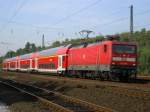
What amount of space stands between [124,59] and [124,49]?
0.75 meters

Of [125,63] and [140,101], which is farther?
[125,63]

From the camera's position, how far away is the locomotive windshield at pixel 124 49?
29125 millimetres

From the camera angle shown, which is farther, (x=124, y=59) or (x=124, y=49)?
(x=124, y=49)

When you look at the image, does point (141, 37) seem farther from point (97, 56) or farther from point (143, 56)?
point (97, 56)

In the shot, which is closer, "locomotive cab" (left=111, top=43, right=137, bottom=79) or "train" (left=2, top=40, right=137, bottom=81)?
"locomotive cab" (left=111, top=43, right=137, bottom=79)

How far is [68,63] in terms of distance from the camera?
39.8m

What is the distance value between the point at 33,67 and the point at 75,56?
25.0 m

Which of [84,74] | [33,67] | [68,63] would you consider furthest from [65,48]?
[33,67]

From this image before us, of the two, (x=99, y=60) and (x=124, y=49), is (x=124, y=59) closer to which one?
(x=124, y=49)

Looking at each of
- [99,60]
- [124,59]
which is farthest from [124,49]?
[99,60]

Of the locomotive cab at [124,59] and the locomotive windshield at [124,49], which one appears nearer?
the locomotive cab at [124,59]

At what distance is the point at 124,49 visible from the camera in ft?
96.6

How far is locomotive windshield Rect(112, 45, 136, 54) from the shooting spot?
29.1 metres

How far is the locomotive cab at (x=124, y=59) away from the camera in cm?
2892
